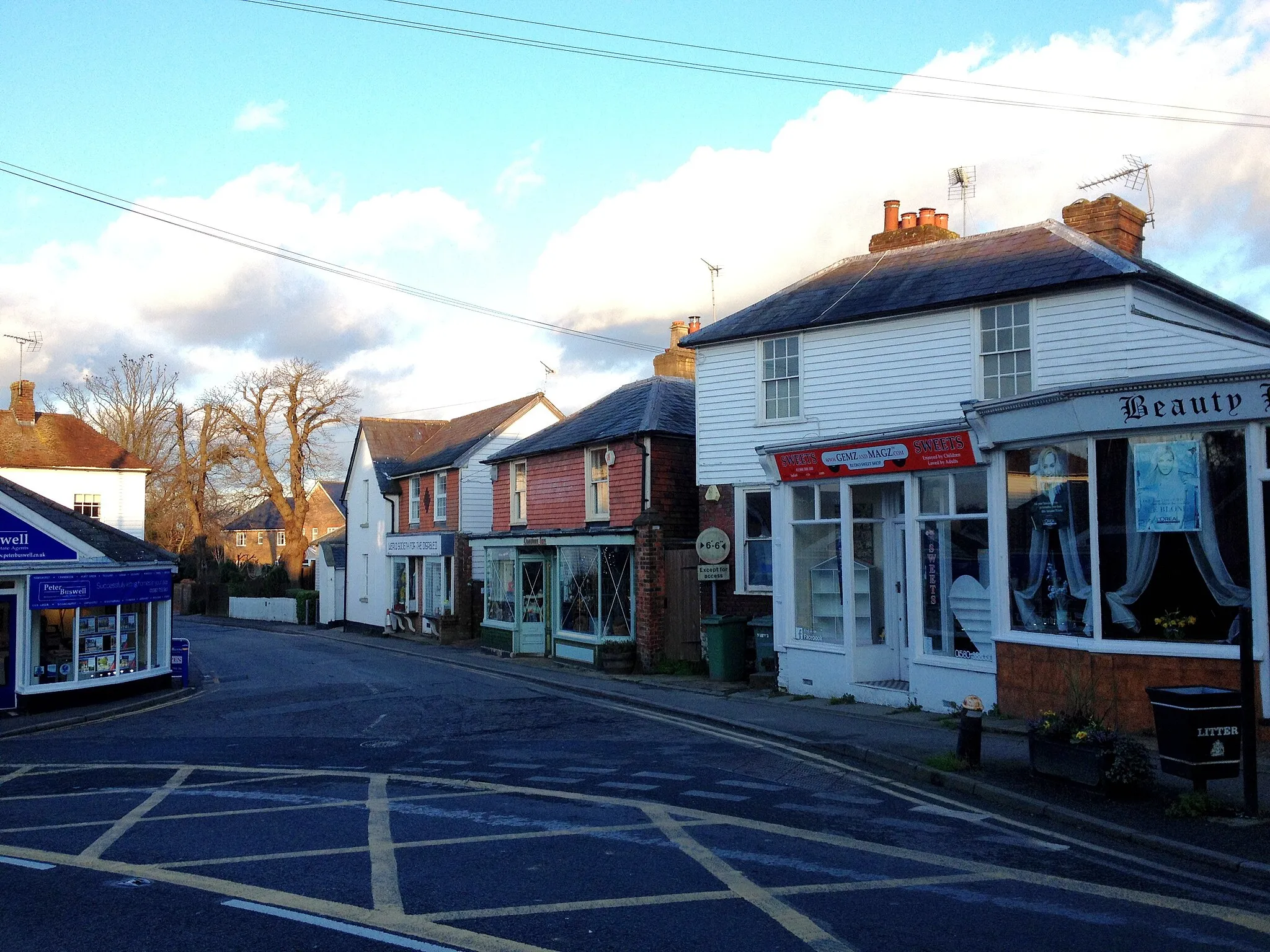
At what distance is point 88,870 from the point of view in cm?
778

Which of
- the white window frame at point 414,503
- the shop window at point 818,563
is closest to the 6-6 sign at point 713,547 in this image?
the shop window at point 818,563

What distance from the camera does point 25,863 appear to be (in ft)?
26.4

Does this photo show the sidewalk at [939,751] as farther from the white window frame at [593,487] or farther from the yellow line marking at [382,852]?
the yellow line marking at [382,852]

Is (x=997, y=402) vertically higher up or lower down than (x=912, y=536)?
higher up

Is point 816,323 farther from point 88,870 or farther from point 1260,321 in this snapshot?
point 88,870

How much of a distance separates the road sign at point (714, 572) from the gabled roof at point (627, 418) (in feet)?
12.0

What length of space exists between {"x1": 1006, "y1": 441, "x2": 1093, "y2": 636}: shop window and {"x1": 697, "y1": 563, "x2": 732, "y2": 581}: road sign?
742 cm

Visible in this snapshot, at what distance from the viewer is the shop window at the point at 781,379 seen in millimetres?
20422

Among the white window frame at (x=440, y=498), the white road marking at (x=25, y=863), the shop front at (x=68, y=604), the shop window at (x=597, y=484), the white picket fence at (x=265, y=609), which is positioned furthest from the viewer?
the white picket fence at (x=265, y=609)

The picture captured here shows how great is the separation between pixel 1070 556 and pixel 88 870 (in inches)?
433

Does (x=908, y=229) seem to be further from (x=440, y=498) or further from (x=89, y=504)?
(x=89, y=504)

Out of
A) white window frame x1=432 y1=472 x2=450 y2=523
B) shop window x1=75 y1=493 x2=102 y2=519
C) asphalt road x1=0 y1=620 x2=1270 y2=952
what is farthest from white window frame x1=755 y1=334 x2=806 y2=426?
shop window x1=75 y1=493 x2=102 y2=519

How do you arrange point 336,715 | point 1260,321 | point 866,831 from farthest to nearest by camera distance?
point 1260,321 → point 336,715 → point 866,831

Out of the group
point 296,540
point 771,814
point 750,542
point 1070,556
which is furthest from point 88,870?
point 296,540
